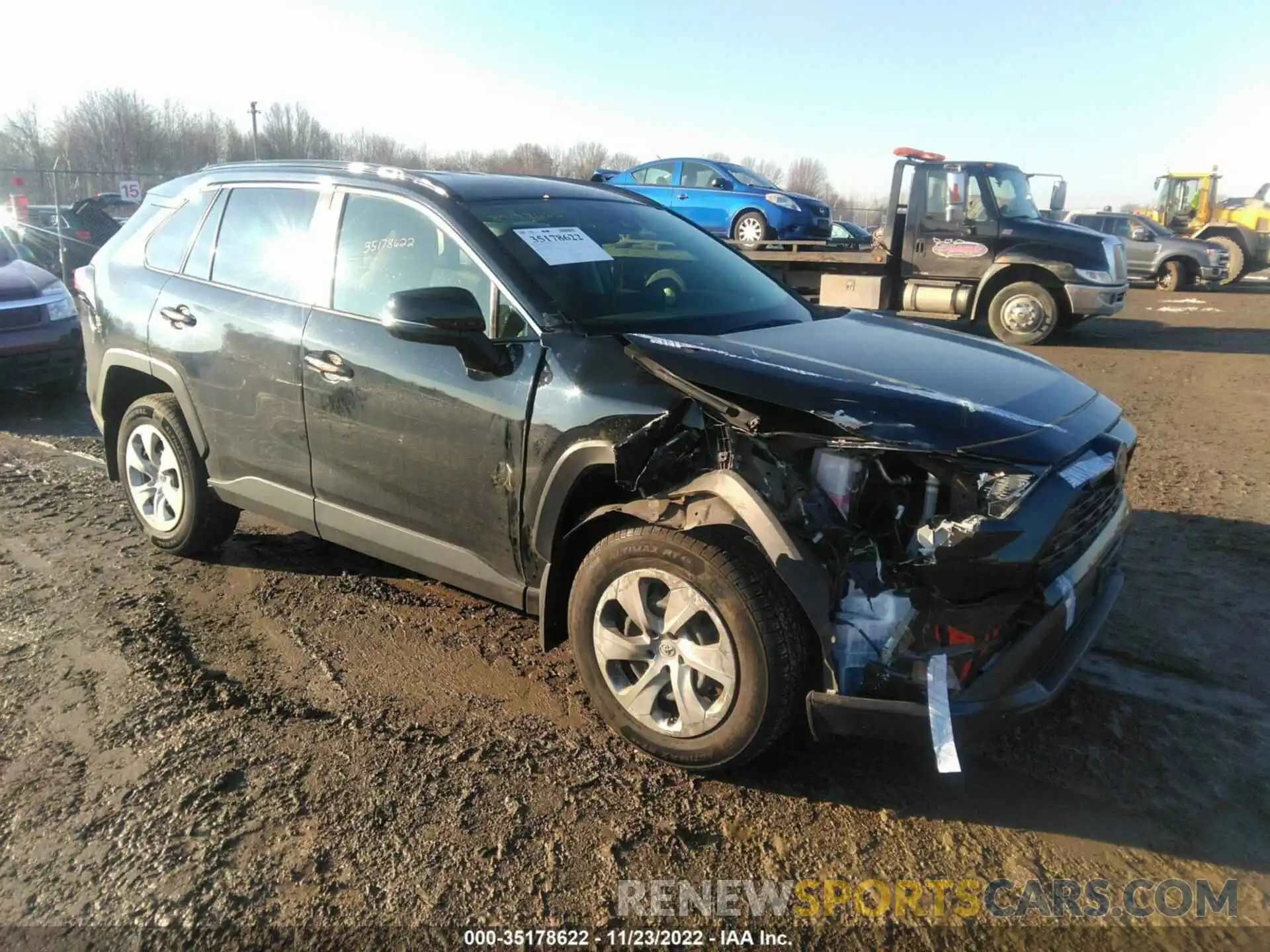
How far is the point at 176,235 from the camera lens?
4.44 meters

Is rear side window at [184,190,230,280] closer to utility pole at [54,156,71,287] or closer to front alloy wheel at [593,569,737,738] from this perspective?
front alloy wheel at [593,569,737,738]

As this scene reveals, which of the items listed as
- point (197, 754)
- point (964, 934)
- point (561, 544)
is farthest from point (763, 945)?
point (197, 754)

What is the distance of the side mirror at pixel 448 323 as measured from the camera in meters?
2.98

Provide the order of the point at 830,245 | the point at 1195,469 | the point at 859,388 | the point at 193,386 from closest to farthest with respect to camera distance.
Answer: the point at 859,388 → the point at 193,386 → the point at 1195,469 → the point at 830,245

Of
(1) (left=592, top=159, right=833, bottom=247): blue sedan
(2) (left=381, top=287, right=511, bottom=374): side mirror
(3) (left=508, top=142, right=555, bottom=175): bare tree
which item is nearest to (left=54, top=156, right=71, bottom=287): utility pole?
(1) (left=592, top=159, right=833, bottom=247): blue sedan

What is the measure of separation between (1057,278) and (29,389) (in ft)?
41.2

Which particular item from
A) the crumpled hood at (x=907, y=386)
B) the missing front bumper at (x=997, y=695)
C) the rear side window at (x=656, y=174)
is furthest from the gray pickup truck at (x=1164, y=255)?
the missing front bumper at (x=997, y=695)

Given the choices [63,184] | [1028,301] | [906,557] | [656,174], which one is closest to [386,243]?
[906,557]

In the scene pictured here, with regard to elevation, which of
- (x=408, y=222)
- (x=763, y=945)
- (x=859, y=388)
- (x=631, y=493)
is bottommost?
(x=763, y=945)

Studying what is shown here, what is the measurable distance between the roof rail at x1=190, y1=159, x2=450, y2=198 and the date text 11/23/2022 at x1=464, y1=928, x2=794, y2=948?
2649 mm

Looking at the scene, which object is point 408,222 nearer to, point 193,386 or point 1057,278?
point 193,386

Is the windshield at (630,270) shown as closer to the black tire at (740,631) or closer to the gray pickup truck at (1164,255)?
the black tire at (740,631)

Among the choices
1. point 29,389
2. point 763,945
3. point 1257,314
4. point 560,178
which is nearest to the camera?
point 763,945

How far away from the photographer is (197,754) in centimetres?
297
